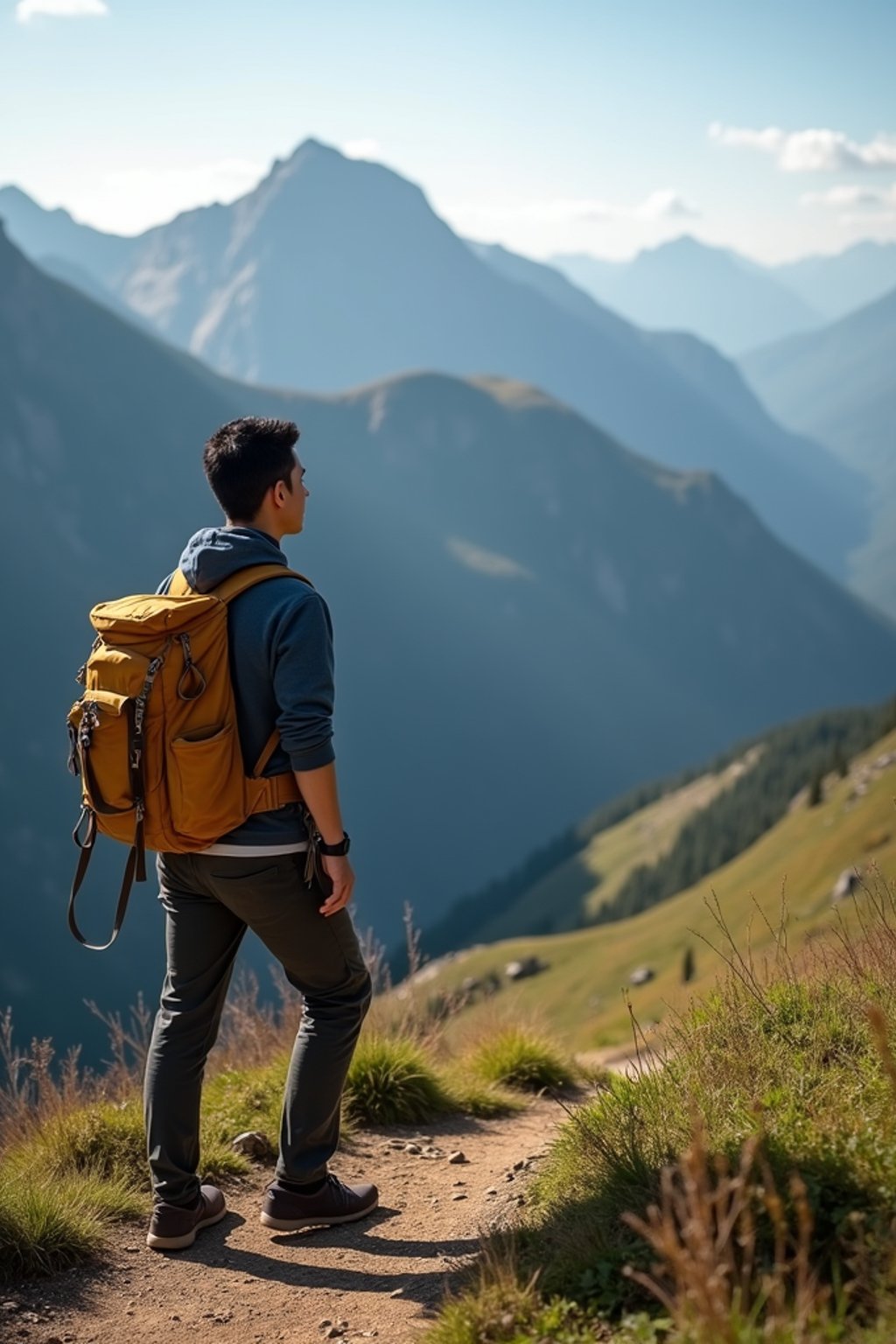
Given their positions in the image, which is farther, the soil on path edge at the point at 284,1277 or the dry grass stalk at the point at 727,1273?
the soil on path edge at the point at 284,1277

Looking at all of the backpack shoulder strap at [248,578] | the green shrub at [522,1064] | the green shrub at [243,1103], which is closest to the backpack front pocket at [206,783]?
the backpack shoulder strap at [248,578]

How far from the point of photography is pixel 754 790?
14012cm

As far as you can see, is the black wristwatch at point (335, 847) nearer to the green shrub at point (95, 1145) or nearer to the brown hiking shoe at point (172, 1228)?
the brown hiking shoe at point (172, 1228)

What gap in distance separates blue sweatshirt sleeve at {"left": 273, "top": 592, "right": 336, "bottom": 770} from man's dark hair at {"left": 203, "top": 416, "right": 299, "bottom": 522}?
20.9 inches

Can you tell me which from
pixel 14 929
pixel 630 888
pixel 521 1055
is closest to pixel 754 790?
pixel 630 888

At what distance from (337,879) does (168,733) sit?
825 mm

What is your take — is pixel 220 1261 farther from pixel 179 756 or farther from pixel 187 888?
pixel 179 756

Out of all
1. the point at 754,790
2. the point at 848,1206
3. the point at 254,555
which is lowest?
the point at 754,790

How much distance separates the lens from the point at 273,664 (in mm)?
4523

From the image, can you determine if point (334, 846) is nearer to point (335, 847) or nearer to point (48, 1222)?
point (335, 847)

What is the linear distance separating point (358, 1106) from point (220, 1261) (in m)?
1.90

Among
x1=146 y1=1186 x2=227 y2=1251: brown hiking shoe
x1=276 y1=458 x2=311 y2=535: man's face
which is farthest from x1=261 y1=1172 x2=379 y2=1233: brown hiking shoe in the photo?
x1=276 y1=458 x2=311 y2=535: man's face

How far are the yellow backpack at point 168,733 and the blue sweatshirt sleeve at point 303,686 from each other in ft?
0.60

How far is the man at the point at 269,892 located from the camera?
14.8ft
